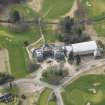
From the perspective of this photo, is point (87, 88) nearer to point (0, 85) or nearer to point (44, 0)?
point (0, 85)

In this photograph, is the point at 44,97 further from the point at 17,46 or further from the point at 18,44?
the point at 18,44

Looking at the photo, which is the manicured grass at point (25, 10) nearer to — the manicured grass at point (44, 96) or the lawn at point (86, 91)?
the lawn at point (86, 91)

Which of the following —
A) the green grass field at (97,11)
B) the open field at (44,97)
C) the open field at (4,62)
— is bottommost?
the open field at (44,97)

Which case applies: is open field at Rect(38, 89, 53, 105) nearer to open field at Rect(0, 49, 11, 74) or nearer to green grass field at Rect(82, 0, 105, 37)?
open field at Rect(0, 49, 11, 74)

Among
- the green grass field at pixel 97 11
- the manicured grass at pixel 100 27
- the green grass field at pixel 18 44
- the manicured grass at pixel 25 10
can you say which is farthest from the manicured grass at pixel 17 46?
the green grass field at pixel 97 11

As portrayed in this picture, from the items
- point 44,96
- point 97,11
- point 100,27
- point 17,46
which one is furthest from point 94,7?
point 44,96
